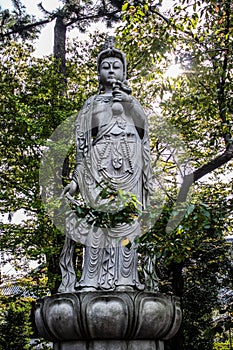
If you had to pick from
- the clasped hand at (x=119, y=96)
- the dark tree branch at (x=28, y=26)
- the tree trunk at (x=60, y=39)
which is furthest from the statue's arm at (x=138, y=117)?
the dark tree branch at (x=28, y=26)

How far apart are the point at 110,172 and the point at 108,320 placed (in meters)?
1.79

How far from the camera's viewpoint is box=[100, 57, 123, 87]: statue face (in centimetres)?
566

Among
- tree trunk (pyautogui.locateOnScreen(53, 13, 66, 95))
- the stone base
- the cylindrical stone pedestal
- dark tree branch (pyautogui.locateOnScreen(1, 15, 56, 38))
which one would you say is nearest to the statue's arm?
the cylindrical stone pedestal

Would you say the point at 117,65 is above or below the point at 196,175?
below

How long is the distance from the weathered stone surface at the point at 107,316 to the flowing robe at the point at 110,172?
541mm

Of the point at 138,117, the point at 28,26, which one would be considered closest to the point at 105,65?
the point at 138,117

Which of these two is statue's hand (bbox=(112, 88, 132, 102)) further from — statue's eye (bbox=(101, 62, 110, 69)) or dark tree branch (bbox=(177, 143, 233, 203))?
dark tree branch (bbox=(177, 143, 233, 203))

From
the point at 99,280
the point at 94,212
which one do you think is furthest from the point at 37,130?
the point at 94,212

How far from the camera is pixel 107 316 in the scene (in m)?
3.89

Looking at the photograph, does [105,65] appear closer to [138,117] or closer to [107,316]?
[138,117]

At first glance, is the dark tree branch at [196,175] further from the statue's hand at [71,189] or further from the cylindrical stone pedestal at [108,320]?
the cylindrical stone pedestal at [108,320]

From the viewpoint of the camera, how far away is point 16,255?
10.2 meters

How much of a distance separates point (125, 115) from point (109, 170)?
2.39ft

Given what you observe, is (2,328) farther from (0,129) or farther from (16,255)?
(0,129)
